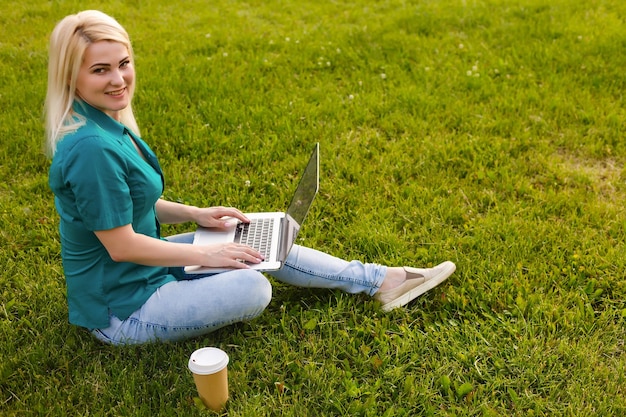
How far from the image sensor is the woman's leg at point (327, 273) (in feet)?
9.95

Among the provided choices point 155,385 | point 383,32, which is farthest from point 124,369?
point 383,32

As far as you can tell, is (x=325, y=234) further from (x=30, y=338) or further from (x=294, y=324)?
(x=30, y=338)

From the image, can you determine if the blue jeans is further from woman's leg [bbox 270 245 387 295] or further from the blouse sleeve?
the blouse sleeve

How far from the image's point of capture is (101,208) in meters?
2.32

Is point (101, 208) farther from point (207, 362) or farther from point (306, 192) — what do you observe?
point (306, 192)

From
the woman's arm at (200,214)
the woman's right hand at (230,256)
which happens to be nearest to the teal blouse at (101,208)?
the woman's arm at (200,214)

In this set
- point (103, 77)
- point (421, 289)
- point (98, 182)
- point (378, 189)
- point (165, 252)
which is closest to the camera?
point (98, 182)

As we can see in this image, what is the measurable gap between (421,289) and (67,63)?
182 centimetres

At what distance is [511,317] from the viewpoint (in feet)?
10.00

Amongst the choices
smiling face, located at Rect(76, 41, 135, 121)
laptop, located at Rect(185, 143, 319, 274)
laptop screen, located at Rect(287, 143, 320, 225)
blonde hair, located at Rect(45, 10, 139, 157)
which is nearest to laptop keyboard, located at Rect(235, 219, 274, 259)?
laptop, located at Rect(185, 143, 319, 274)

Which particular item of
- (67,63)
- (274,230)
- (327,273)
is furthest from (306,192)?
(67,63)

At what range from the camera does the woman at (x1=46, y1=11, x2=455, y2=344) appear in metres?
2.32

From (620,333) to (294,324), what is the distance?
4.75 ft

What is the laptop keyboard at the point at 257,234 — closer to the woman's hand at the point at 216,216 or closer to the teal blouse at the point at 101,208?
the woman's hand at the point at 216,216
